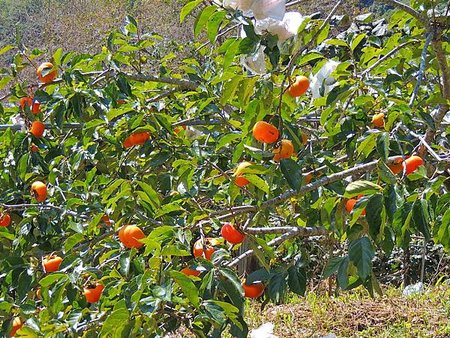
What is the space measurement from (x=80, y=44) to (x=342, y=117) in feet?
33.0

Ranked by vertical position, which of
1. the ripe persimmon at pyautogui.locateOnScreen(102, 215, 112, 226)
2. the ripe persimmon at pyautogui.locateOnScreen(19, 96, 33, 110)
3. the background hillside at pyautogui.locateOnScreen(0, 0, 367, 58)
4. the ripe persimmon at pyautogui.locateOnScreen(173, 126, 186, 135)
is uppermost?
the ripe persimmon at pyautogui.locateOnScreen(19, 96, 33, 110)

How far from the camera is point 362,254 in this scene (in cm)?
129

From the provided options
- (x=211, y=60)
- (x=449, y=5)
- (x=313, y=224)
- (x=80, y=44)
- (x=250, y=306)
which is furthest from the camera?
(x=80, y=44)

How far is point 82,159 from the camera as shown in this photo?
6.74ft

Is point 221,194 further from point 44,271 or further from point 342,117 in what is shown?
point 44,271

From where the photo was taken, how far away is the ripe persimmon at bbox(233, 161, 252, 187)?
1341mm

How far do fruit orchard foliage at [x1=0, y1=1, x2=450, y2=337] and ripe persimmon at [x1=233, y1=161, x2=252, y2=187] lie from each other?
3 centimetres

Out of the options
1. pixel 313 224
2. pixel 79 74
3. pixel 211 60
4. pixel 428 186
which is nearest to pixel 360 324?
pixel 211 60

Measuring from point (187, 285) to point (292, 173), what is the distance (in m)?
0.31

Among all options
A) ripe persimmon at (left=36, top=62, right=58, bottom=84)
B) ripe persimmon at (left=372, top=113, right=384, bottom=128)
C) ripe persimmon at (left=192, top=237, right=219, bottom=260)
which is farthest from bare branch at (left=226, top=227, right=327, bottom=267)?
ripe persimmon at (left=36, top=62, right=58, bottom=84)

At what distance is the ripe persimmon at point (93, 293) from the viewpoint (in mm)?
1538

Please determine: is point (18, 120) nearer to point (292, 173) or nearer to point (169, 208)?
point (169, 208)

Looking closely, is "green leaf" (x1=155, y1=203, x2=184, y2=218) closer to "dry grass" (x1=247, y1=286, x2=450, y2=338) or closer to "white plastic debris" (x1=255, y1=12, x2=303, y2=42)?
"white plastic debris" (x1=255, y1=12, x2=303, y2=42)

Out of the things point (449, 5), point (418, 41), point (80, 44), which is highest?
point (449, 5)
